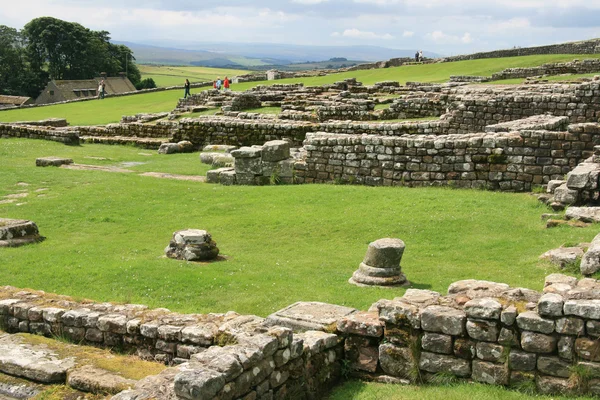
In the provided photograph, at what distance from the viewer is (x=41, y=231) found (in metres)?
16.6

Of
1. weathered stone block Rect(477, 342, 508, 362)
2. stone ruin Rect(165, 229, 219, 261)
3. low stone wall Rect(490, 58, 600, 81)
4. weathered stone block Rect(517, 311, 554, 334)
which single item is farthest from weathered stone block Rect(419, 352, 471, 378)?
low stone wall Rect(490, 58, 600, 81)

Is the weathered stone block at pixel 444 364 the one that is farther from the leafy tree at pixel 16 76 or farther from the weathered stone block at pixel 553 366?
the leafy tree at pixel 16 76

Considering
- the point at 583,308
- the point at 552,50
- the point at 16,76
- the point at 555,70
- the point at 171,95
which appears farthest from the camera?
the point at 16,76

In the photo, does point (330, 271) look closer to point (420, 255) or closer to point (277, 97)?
point (420, 255)

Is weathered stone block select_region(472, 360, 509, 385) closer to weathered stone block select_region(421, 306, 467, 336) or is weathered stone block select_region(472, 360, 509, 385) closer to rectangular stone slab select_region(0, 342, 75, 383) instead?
weathered stone block select_region(421, 306, 467, 336)

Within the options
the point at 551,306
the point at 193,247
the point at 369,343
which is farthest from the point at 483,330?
the point at 193,247

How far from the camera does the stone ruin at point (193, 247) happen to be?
13820 millimetres

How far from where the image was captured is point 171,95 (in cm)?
5431

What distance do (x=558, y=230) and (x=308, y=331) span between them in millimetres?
7572

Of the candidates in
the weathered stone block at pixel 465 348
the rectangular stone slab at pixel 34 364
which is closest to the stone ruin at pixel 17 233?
the rectangular stone slab at pixel 34 364

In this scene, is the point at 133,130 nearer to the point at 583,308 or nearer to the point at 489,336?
the point at 489,336

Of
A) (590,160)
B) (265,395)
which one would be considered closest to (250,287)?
(265,395)

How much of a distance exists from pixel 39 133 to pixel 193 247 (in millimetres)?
21968

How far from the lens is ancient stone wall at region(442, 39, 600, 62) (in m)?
47.4
